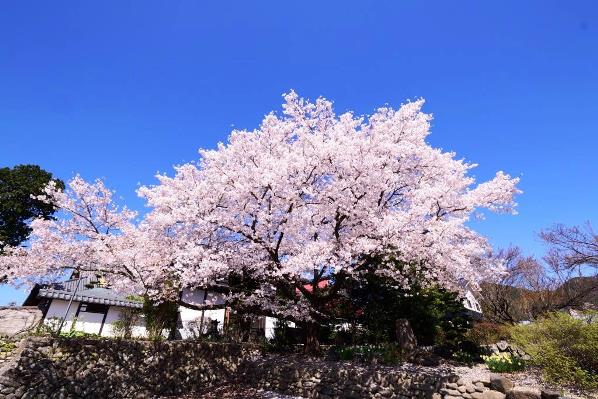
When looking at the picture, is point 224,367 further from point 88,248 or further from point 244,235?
point 88,248

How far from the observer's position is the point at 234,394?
12.4 m

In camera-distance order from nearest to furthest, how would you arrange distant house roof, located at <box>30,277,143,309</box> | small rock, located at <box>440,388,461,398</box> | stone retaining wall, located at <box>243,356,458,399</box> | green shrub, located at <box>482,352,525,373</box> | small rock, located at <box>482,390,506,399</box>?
1. small rock, located at <box>482,390,506,399</box>
2. small rock, located at <box>440,388,461,398</box>
3. green shrub, located at <box>482,352,525,373</box>
4. stone retaining wall, located at <box>243,356,458,399</box>
5. distant house roof, located at <box>30,277,143,309</box>

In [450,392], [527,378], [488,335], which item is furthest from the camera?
[488,335]

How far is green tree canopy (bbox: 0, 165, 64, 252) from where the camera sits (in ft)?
96.7

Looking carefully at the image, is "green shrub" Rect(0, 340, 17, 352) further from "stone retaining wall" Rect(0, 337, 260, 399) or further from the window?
the window

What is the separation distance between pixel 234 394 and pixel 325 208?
24.7 feet

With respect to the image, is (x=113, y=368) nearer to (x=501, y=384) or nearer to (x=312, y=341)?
(x=312, y=341)

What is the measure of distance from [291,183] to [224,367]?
848 centimetres

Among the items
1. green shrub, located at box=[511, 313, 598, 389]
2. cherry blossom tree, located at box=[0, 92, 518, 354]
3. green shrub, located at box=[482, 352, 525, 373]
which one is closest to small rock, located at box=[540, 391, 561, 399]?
green shrub, located at box=[511, 313, 598, 389]

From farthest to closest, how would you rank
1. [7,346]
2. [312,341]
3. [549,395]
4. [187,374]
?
[312,341] < [7,346] < [187,374] < [549,395]

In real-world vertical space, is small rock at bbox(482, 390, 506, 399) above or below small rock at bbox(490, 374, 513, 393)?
below

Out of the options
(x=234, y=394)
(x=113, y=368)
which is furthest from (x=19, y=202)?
(x=234, y=394)

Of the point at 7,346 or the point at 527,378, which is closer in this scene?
the point at 527,378

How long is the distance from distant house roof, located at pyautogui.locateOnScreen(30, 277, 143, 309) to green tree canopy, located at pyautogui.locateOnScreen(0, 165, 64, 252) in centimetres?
1371
